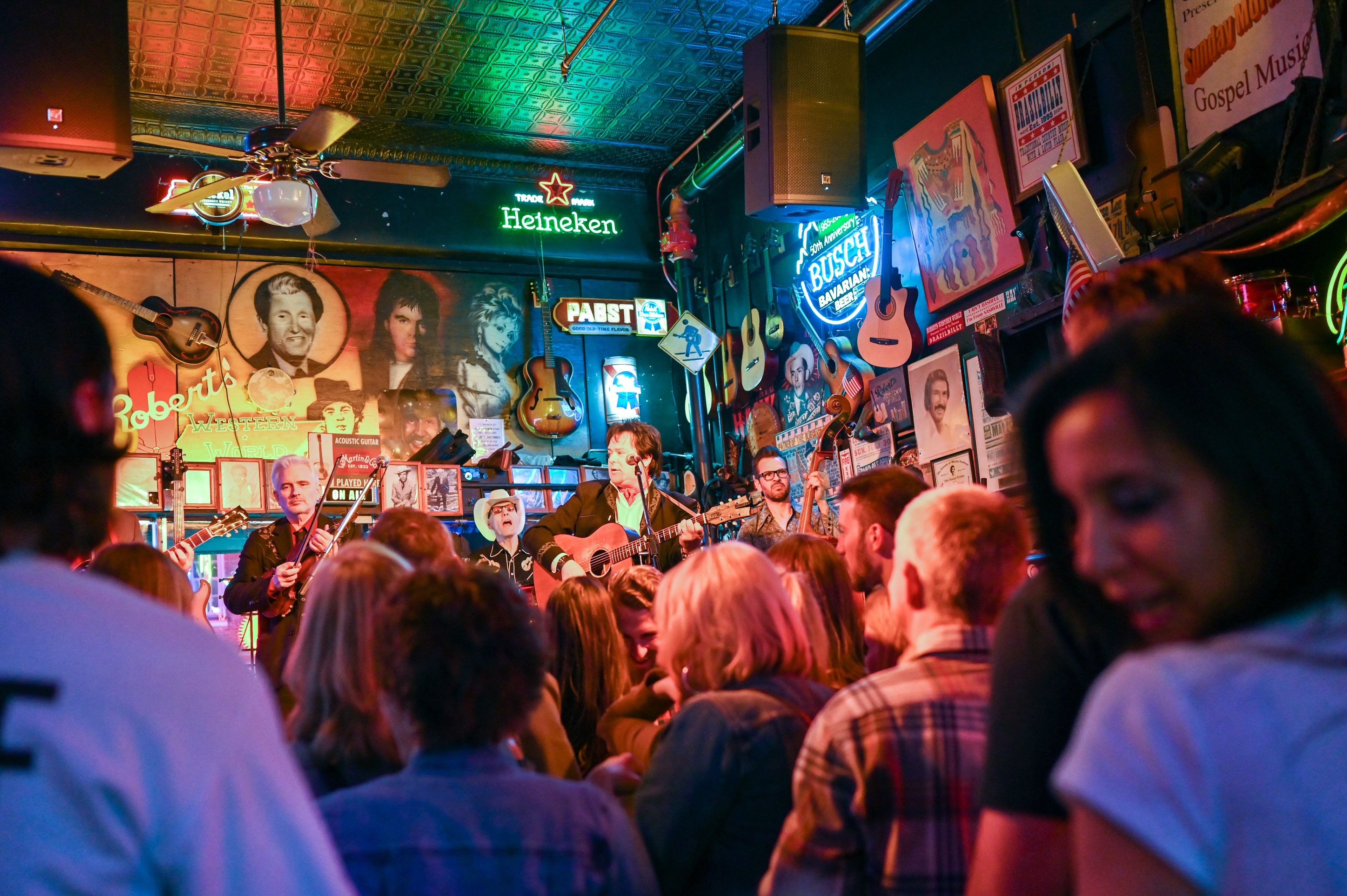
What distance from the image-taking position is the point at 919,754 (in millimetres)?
1626

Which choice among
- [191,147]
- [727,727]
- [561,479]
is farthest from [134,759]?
[561,479]

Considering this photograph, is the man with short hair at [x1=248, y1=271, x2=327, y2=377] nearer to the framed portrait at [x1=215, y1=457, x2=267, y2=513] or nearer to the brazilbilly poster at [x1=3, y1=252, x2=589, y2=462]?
the brazilbilly poster at [x1=3, y1=252, x2=589, y2=462]

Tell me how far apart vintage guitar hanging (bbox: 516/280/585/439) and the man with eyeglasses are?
2.59m

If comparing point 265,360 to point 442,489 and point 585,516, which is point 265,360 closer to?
point 442,489

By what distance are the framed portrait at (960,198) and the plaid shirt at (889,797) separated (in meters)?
4.98

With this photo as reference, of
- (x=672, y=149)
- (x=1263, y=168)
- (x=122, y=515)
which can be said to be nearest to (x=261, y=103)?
(x=672, y=149)

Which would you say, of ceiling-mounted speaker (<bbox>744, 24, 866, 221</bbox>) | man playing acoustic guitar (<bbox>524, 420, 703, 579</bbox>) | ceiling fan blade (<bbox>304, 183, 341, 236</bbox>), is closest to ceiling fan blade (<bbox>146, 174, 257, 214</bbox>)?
ceiling fan blade (<bbox>304, 183, 341, 236</bbox>)

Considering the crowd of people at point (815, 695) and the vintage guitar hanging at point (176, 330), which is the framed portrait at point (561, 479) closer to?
the vintage guitar hanging at point (176, 330)

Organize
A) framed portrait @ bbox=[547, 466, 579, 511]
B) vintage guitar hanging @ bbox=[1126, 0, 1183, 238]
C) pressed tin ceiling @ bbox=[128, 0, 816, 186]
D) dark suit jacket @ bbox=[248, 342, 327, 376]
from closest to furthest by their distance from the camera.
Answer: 1. vintage guitar hanging @ bbox=[1126, 0, 1183, 238]
2. pressed tin ceiling @ bbox=[128, 0, 816, 186]
3. dark suit jacket @ bbox=[248, 342, 327, 376]
4. framed portrait @ bbox=[547, 466, 579, 511]

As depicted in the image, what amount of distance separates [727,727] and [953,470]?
16.7 feet

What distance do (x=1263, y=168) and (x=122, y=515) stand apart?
5.61m

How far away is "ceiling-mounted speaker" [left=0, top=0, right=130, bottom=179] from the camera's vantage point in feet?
15.7

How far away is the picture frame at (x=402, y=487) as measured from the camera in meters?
7.47

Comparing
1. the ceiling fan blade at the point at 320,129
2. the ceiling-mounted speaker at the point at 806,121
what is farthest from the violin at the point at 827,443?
the ceiling fan blade at the point at 320,129
